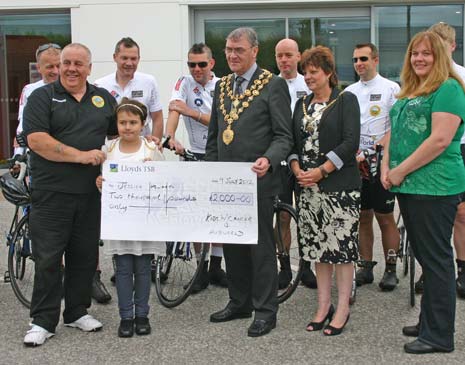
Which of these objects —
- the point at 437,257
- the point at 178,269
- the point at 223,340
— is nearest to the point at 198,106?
the point at 178,269

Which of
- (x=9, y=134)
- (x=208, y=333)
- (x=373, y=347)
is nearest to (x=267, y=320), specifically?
(x=208, y=333)

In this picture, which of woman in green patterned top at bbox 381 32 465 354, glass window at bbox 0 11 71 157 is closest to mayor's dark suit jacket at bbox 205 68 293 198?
woman in green patterned top at bbox 381 32 465 354

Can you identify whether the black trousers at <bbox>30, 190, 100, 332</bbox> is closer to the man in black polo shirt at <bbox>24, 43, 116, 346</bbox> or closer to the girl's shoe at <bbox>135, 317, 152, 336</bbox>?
the man in black polo shirt at <bbox>24, 43, 116, 346</bbox>

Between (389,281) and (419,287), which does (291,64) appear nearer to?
(389,281)

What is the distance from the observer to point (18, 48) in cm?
1288

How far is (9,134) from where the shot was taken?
13.2 m

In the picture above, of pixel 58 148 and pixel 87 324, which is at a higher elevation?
pixel 58 148

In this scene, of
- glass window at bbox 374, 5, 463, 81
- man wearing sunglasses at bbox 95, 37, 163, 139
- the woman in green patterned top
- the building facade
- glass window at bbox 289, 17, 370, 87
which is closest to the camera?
the woman in green patterned top

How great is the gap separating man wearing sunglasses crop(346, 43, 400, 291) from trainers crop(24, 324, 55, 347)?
2.62 meters


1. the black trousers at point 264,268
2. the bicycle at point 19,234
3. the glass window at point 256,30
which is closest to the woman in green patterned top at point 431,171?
the black trousers at point 264,268

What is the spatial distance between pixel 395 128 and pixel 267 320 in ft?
5.04

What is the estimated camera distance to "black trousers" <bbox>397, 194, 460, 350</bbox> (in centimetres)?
399

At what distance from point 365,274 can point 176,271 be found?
162 centimetres

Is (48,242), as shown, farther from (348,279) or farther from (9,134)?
(9,134)
